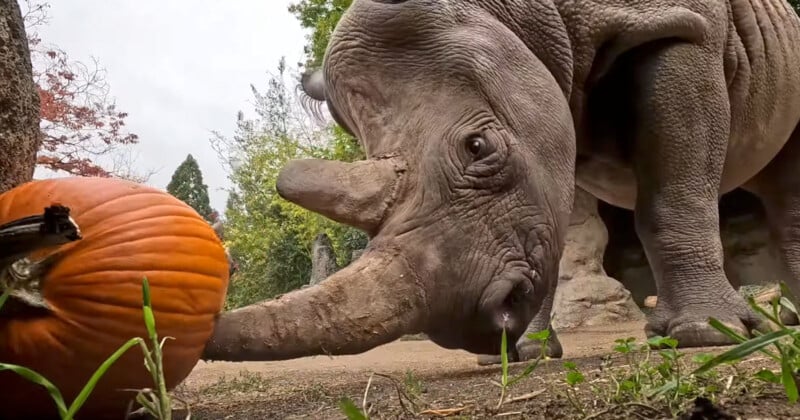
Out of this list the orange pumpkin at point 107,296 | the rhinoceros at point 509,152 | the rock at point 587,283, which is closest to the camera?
the orange pumpkin at point 107,296

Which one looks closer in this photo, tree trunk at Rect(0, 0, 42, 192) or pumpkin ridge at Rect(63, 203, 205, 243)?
pumpkin ridge at Rect(63, 203, 205, 243)

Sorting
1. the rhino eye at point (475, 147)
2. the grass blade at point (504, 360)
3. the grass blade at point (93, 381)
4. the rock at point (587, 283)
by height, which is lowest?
the rock at point (587, 283)

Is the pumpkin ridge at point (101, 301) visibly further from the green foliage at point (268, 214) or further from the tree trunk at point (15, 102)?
the green foliage at point (268, 214)

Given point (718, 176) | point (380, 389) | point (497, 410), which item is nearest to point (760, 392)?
point (497, 410)

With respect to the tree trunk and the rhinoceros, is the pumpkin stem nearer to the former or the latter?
the rhinoceros

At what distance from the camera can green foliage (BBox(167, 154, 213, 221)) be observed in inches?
792

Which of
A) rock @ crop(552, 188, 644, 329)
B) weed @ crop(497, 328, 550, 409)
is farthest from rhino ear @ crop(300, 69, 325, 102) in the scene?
rock @ crop(552, 188, 644, 329)

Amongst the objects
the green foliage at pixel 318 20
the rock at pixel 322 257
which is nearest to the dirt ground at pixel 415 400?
the green foliage at pixel 318 20

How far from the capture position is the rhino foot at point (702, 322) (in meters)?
3.14

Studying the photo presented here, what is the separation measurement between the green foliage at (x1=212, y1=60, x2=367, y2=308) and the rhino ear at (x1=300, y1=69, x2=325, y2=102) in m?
12.7

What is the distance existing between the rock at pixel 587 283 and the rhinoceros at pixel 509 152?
3626 millimetres

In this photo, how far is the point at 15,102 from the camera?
207 centimetres

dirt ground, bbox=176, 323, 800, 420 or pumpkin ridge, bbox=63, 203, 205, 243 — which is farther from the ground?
pumpkin ridge, bbox=63, 203, 205, 243

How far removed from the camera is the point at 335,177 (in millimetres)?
2242
